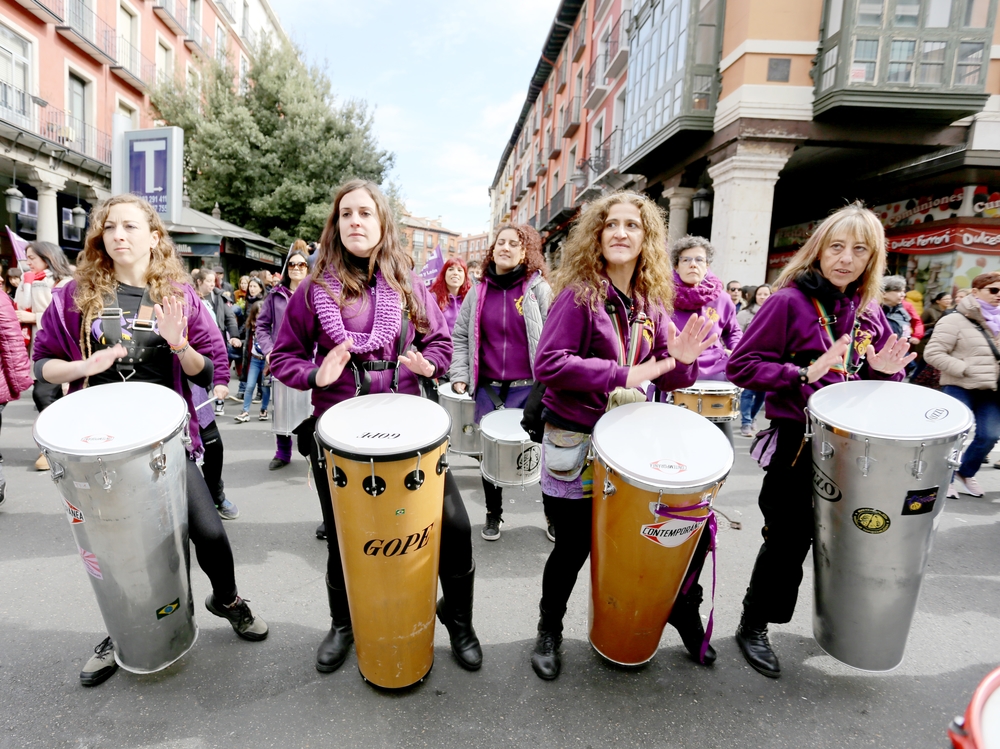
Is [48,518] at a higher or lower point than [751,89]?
lower

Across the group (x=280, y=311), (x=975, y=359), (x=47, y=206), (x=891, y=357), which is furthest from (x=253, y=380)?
(x=47, y=206)

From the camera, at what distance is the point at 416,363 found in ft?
7.29

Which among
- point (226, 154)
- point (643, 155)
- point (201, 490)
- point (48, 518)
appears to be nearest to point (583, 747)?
point (201, 490)

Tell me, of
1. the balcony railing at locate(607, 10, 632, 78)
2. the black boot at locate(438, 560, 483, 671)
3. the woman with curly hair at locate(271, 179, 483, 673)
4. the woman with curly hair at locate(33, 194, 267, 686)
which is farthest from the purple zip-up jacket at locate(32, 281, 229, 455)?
the balcony railing at locate(607, 10, 632, 78)

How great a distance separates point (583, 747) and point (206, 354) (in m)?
2.21

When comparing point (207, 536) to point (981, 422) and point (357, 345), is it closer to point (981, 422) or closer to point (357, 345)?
point (357, 345)

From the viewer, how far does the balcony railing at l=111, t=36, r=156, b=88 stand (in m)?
17.8

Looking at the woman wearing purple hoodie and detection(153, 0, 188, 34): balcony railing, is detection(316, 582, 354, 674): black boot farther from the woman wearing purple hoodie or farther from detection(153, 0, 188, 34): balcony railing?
detection(153, 0, 188, 34): balcony railing

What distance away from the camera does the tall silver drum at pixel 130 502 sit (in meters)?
1.82

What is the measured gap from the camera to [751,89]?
9719 millimetres

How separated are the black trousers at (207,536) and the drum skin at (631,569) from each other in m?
1.45

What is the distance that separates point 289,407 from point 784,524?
12.4 feet

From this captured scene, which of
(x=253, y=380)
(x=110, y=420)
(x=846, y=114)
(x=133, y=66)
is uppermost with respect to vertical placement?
(x=133, y=66)

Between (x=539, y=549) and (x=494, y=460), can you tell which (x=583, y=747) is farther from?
→ (x=494, y=460)
